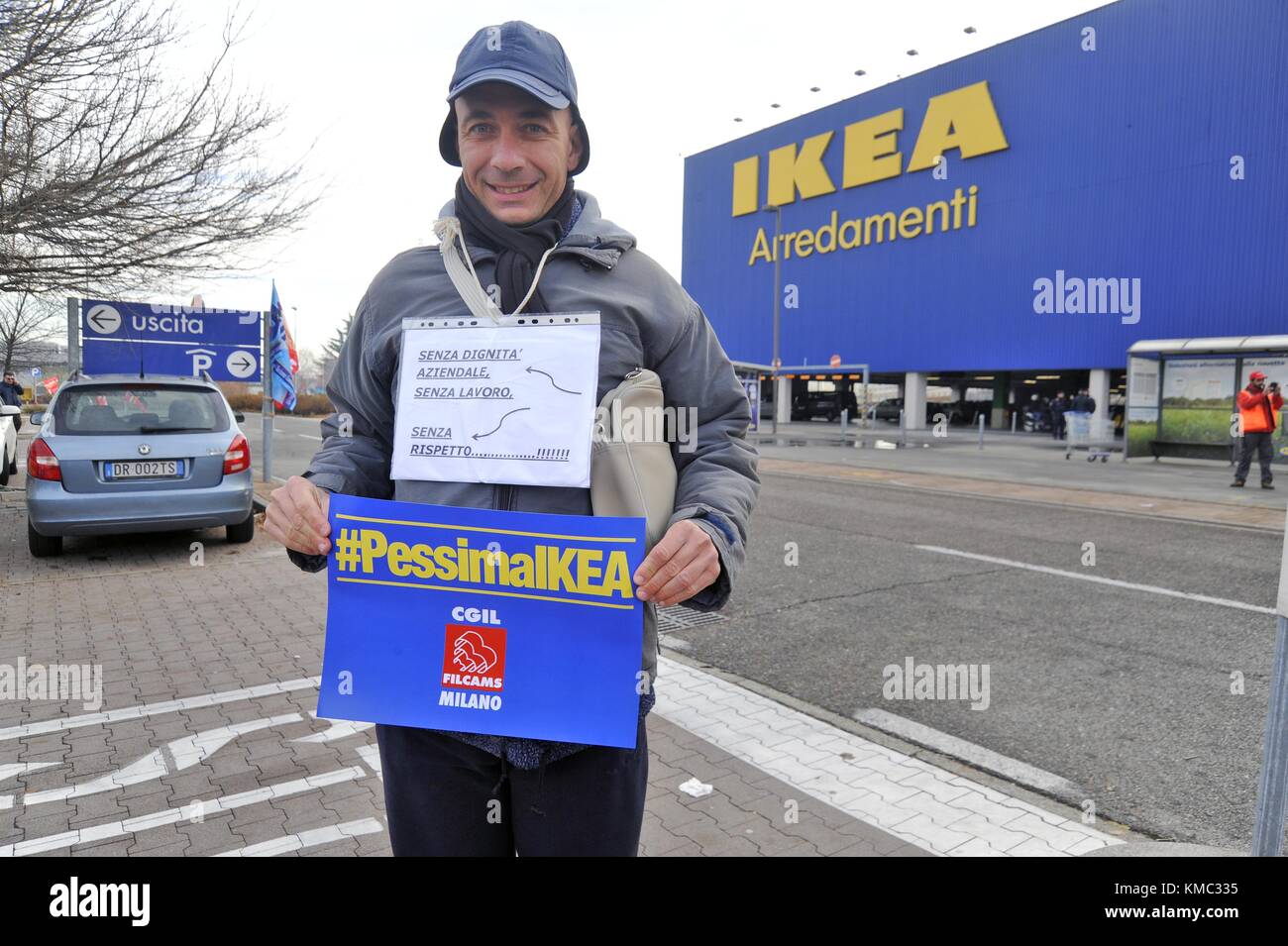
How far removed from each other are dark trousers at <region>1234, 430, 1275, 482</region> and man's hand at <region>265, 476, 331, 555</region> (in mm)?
16762

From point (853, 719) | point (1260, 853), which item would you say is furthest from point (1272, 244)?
point (1260, 853)

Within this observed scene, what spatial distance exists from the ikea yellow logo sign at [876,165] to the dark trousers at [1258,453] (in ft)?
56.4

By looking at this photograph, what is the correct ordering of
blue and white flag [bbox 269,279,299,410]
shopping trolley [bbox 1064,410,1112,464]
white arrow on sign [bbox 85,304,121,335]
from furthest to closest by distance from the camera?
1. shopping trolley [bbox 1064,410,1112,464]
2. blue and white flag [bbox 269,279,299,410]
3. white arrow on sign [bbox 85,304,121,335]

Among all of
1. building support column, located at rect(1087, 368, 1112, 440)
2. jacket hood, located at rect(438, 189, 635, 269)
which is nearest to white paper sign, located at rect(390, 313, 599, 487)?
A: jacket hood, located at rect(438, 189, 635, 269)

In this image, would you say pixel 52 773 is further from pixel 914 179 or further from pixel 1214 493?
pixel 914 179

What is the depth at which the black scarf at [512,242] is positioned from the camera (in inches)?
66.1

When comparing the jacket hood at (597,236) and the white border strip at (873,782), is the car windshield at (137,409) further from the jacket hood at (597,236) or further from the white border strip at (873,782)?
the jacket hood at (597,236)

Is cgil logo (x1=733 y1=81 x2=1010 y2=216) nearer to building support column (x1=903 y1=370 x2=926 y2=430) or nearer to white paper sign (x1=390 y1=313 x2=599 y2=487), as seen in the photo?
building support column (x1=903 y1=370 x2=926 y2=430)

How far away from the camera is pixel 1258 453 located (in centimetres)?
1452

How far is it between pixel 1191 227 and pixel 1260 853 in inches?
1150

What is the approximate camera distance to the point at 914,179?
108 feet

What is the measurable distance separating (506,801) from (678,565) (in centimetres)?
63

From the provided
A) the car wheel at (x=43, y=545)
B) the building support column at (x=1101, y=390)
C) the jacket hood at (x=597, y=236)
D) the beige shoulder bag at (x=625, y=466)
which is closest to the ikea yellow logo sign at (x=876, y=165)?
the building support column at (x=1101, y=390)

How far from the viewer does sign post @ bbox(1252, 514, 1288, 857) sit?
5.27ft
